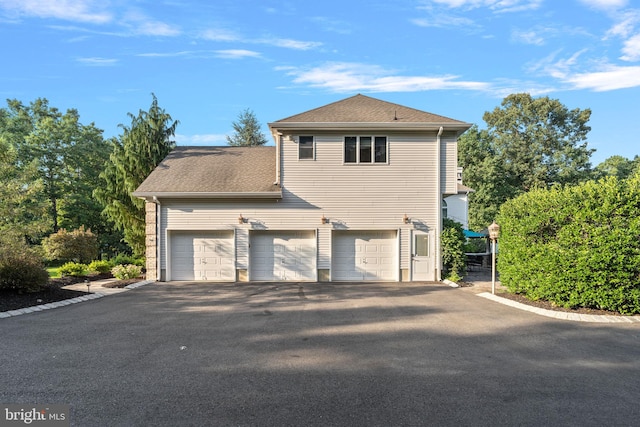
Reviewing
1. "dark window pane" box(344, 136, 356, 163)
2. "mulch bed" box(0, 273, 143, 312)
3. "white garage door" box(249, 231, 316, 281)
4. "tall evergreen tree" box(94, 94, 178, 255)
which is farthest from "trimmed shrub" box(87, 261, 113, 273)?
"dark window pane" box(344, 136, 356, 163)

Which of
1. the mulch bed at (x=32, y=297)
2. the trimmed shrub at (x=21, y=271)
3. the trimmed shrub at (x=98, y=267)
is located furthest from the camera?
the trimmed shrub at (x=98, y=267)

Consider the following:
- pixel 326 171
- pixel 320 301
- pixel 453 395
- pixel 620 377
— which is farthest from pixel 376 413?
pixel 326 171

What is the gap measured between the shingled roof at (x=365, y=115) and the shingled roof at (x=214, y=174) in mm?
2339

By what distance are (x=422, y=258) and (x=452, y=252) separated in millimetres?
1118

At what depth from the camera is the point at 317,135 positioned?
13.7 meters

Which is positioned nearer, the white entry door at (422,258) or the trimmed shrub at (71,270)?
the white entry door at (422,258)

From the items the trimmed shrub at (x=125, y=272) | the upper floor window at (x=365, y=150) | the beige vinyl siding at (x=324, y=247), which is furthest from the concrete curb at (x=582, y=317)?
the trimmed shrub at (x=125, y=272)

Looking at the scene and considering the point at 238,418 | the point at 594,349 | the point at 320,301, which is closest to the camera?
the point at 238,418

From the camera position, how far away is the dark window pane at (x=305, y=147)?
45.0ft

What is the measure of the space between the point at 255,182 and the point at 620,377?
11.7m

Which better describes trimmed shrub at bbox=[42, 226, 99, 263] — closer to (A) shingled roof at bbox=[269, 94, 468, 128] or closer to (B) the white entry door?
(A) shingled roof at bbox=[269, 94, 468, 128]

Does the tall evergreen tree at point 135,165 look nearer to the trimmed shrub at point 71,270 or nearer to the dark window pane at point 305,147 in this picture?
the trimmed shrub at point 71,270

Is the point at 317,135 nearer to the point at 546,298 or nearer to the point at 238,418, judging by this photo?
the point at 546,298
